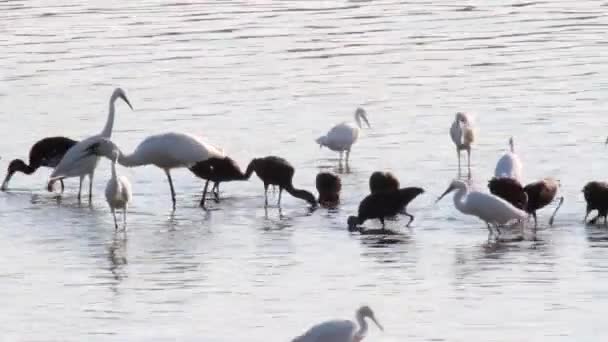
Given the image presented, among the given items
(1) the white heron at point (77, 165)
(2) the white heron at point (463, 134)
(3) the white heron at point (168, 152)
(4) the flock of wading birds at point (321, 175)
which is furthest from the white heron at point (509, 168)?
(1) the white heron at point (77, 165)

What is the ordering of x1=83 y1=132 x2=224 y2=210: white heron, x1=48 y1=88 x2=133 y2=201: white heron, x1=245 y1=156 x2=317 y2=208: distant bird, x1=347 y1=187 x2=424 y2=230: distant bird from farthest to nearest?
1. x1=48 y1=88 x2=133 y2=201: white heron
2. x1=83 y1=132 x2=224 y2=210: white heron
3. x1=245 y1=156 x2=317 y2=208: distant bird
4. x1=347 y1=187 x2=424 y2=230: distant bird

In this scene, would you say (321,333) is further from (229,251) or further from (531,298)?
(229,251)

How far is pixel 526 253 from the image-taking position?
1842 cm

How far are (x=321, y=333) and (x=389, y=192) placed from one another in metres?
6.30

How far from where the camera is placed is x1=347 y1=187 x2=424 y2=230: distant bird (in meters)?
19.9

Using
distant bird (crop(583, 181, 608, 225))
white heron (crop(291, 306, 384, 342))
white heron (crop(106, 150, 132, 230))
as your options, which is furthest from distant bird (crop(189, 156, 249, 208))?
white heron (crop(291, 306, 384, 342))

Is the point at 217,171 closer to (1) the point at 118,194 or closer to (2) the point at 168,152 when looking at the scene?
(2) the point at 168,152

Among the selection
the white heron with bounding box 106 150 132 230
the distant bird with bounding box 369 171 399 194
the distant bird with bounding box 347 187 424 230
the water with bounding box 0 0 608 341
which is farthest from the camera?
the distant bird with bounding box 369 171 399 194

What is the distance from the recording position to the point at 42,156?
2388cm

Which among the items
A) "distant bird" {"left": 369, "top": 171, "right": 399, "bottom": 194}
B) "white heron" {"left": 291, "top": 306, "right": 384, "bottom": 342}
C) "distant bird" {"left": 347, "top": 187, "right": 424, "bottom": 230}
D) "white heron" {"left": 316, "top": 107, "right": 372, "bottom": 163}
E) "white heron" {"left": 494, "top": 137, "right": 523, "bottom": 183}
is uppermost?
"white heron" {"left": 316, "top": 107, "right": 372, "bottom": 163}

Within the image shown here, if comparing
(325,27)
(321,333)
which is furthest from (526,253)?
(325,27)

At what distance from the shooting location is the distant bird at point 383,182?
2114 cm

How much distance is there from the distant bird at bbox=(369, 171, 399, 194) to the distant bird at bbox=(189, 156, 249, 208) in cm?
182

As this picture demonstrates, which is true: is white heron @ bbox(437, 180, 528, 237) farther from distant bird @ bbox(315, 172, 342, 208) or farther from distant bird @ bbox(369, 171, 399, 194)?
distant bird @ bbox(315, 172, 342, 208)
